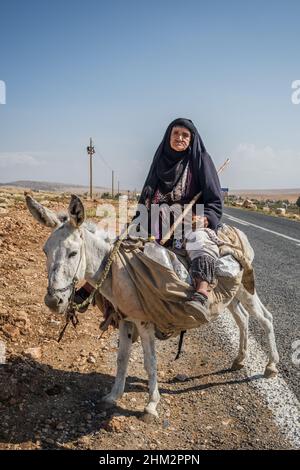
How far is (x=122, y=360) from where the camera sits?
3812 mm

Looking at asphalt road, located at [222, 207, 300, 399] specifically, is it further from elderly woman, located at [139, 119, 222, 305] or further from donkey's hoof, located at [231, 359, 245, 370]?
elderly woman, located at [139, 119, 222, 305]

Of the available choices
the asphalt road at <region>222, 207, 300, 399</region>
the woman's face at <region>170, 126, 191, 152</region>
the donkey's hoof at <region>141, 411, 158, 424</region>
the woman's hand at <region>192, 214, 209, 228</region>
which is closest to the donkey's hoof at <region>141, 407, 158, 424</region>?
the donkey's hoof at <region>141, 411, 158, 424</region>

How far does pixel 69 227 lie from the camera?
3.18 meters

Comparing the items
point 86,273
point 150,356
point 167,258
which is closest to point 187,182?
point 167,258

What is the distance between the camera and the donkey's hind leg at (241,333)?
4508 mm

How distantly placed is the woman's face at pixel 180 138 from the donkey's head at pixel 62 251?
4.23ft

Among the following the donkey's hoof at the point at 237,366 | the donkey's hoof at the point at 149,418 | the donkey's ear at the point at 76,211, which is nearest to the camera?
the donkey's ear at the point at 76,211

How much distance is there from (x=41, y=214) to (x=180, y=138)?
1498 mm

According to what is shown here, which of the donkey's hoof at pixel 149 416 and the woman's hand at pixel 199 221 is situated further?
the woman's hand at pixel 199 221

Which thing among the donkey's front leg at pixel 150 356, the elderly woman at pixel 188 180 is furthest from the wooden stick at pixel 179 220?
the donkey's front leg at pixel 150 356

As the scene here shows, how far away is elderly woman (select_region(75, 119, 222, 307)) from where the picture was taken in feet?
12.4

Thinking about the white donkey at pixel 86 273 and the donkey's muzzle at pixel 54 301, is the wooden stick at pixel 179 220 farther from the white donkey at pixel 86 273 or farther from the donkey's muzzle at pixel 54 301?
the donkey's muzzle at pixel 54 301

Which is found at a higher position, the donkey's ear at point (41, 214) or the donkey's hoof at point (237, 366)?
the donkey's ear at point (41, 214)
